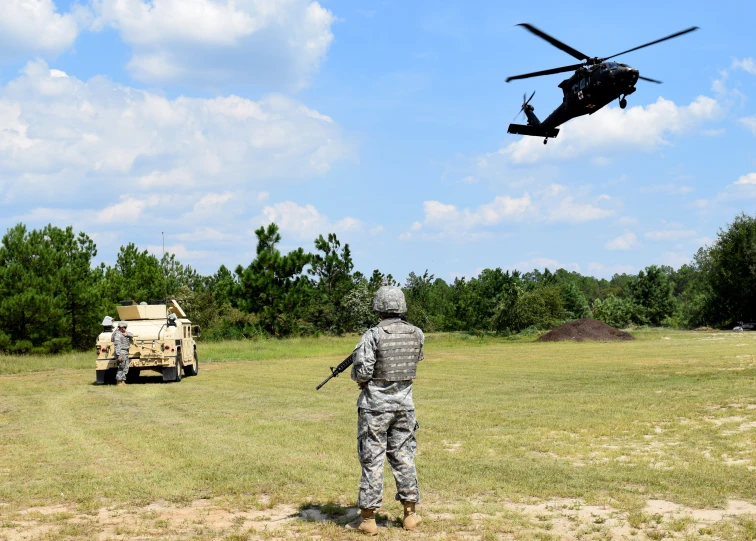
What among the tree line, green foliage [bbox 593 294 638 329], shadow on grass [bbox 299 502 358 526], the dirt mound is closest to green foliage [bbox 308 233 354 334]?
the tree line

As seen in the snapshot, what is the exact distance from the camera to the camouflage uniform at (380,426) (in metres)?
6.61

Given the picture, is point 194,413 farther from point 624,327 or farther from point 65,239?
point 624,327

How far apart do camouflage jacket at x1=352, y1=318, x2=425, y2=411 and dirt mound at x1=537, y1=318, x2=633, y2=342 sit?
50683mm

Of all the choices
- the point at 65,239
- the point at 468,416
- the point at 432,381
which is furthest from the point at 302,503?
the point at 65,239

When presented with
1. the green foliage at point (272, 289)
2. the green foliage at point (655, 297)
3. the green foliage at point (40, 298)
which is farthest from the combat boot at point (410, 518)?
the green foliage at point (655, 297)

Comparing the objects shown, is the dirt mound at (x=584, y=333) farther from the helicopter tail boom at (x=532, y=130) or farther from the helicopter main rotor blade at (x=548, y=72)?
the helicopter main rotor blade at (x=548, y=72)

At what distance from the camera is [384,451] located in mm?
6730

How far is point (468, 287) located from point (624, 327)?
62.1ft

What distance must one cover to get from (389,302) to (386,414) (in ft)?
3.50

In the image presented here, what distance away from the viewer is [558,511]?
23.4 ft

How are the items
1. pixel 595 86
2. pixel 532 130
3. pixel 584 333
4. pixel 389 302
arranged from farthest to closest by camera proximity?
pixel 584 333 < pixel 532 130 < pixel 595 86 < pixel 389 302

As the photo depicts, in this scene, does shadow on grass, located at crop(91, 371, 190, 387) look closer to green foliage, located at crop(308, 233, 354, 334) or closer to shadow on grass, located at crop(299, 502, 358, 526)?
shadow on grass, located at crop(299, 502, 358, 526)

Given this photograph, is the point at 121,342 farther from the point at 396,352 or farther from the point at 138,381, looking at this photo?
the point at 396,352

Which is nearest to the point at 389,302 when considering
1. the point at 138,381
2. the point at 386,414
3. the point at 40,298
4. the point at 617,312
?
the point at 386,414
